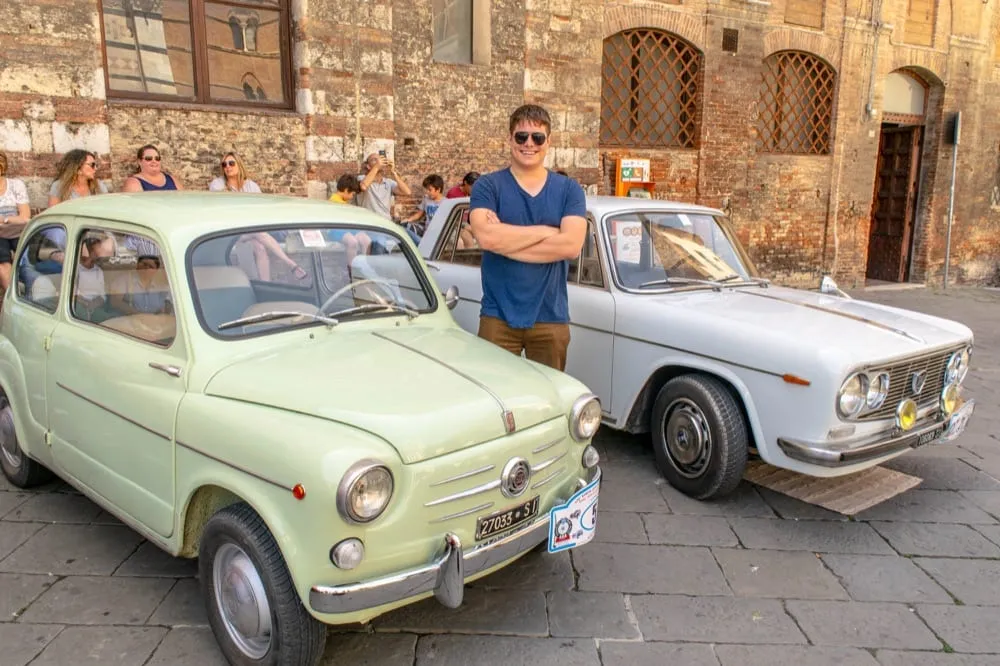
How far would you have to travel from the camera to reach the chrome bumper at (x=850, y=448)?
3676 millimetres

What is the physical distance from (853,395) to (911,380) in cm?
52

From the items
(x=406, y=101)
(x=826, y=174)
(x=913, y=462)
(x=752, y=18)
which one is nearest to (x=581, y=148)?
(x=406, y=101)

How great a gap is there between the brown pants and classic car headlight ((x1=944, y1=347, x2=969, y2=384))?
2.14 m

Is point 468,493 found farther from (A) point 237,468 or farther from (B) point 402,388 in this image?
(A) point 237,468

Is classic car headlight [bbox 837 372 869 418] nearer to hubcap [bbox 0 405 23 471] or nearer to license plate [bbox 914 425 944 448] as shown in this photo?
license plate [bbox 914 425 944 448]

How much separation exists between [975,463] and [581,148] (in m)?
7.00

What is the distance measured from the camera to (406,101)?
942 centimetres

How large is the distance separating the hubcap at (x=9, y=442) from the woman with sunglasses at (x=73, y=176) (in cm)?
318

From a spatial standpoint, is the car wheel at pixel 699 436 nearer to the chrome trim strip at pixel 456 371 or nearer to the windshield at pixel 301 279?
the windshield at pixel 301 279

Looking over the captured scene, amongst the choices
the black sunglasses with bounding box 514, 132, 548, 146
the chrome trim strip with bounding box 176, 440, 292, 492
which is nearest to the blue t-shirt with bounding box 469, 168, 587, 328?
the black sunglasses with bounding box 514, 132, 548, 146

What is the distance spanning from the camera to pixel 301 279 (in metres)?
3.30

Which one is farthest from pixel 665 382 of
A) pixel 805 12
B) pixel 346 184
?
Result: pixel 805 12

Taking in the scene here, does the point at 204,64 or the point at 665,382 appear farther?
the point at 204,64

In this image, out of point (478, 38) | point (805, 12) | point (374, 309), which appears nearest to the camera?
point (374, 309)
